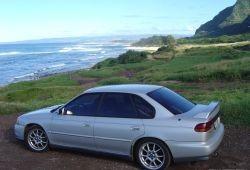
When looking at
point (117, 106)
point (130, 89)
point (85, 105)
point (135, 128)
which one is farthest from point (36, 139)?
point (135, 128)

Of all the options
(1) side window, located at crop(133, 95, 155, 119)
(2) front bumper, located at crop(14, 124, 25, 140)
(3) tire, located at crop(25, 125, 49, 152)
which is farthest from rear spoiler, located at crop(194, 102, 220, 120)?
(2) front bumper, located at crop(14, 124, 25, 140)

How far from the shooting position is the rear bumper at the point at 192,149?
23.9 ft

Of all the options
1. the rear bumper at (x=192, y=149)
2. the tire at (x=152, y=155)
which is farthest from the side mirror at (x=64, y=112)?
the rear bumper at (x=192, y=149)

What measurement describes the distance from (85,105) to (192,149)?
235cm

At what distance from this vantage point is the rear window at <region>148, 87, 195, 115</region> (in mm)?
7863

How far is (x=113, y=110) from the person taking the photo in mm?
8258

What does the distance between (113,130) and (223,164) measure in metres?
2.01

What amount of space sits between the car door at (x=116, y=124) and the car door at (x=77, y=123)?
161 mm

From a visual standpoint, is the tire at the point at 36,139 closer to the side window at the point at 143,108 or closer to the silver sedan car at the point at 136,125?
the silver sedan car at the point at 136,125

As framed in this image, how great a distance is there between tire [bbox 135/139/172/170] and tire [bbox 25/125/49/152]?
86.6 inches

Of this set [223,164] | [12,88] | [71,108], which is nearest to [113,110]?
[71,108]

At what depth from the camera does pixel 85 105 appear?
28.3 ft

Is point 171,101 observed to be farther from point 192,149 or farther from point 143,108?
point 192,149

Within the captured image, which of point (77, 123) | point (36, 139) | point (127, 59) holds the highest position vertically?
point (77, 123)
